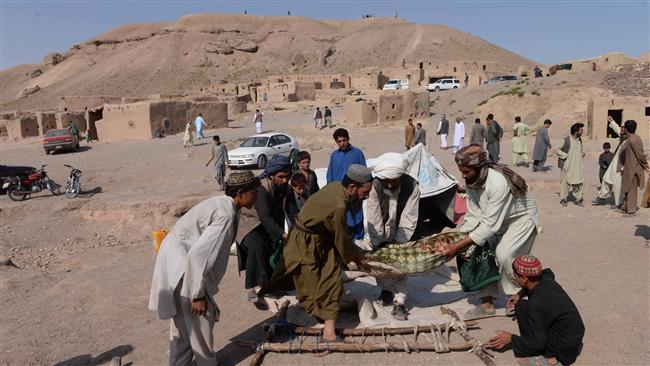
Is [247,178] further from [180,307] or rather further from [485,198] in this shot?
[485,198]

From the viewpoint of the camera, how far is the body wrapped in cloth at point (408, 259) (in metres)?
4.02

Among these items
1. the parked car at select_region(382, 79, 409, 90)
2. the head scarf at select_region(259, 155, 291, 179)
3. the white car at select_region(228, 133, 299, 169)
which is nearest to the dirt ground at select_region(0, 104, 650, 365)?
the head scarf at select_region(259, 155, 291, 179)

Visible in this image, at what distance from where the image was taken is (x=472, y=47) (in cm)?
7369

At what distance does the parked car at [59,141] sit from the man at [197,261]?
62.2 ft

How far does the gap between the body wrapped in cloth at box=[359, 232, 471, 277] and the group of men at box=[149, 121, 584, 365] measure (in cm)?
9

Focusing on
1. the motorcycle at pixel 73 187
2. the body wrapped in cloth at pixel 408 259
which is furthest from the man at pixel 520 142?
the motorcycle at pixel 73 187

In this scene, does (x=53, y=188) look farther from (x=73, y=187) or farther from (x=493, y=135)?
(x=493, y=135)

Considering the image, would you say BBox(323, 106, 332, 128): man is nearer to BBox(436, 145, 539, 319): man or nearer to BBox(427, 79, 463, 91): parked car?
BBox(427, 79, 463, 91): parked car

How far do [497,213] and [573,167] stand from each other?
5680 millimetres

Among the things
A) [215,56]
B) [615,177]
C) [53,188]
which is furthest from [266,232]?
[215,56]

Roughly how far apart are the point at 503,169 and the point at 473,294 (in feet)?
5.00

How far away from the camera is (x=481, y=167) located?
3.76 m

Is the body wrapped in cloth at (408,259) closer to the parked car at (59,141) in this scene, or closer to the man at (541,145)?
the man at (541,145)

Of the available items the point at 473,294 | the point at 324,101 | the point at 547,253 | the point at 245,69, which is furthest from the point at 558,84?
the point at 245,69
